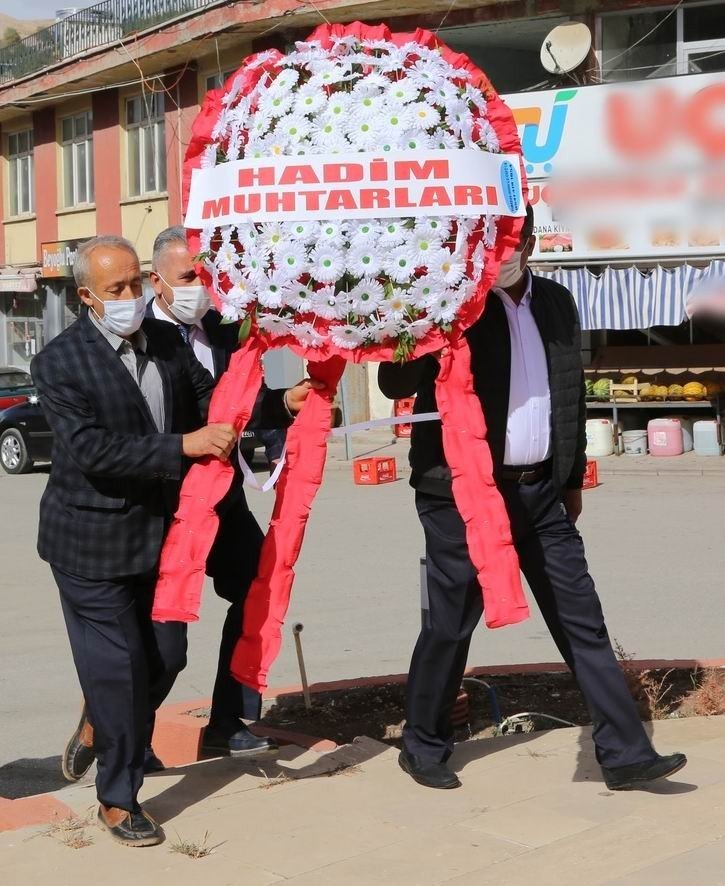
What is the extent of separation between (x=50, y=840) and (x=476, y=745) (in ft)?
5.74

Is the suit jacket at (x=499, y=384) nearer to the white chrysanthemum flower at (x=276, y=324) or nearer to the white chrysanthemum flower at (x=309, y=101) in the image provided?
the white chrysanthemum flower at (x=276, y=324)

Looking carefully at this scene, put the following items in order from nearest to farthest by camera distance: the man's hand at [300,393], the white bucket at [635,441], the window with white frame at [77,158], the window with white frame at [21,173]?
1. the man's hand at [300,393]
2. the white bucket at [635,441]
3. the window with white frame at [77,158]
4. the window with white frame at [21,173]

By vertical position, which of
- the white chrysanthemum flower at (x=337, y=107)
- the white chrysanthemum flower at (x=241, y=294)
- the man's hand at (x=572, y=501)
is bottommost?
the man's hand at (x=572, y=501)

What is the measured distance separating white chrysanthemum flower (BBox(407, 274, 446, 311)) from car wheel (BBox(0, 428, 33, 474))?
16.1m

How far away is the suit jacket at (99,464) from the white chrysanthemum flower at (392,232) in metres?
0.97

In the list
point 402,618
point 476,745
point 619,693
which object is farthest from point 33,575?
point 619,693

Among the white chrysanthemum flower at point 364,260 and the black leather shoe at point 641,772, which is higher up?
the white chrysanthemum flower at point 364,260

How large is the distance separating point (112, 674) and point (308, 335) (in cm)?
129

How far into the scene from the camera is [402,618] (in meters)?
8.70

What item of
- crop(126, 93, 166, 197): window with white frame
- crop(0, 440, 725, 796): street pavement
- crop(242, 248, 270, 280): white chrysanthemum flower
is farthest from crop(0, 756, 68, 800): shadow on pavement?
crop(126, 93, 166, 197): window with white frame

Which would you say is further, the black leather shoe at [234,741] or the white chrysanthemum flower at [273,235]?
the black leather shoe at [234,741]

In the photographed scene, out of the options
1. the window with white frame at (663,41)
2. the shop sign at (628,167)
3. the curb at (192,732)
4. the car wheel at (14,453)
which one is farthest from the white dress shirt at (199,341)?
the window with white frame at (663,41)

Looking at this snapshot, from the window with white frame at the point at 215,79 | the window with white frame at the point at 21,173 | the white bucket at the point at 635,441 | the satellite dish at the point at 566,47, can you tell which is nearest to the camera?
the white bucket at the point at 635,441

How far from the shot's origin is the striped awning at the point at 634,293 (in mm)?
18547
